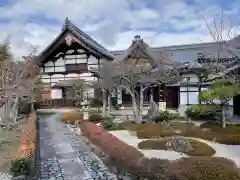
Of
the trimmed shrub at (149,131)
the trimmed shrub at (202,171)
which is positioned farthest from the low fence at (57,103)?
the trimmed shrub at (202,171)

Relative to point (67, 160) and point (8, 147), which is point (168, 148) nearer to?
point (67, 160)

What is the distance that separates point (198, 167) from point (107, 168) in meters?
4.52

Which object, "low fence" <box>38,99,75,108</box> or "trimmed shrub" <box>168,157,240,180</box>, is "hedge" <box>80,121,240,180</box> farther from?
"low fence" <box>38,99,75,108</box>

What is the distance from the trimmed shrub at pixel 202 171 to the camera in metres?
7.03

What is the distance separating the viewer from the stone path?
33.7ft

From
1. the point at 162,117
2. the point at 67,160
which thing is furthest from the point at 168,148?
the point at 162,117

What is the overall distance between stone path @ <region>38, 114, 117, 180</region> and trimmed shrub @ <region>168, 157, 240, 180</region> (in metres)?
3.04

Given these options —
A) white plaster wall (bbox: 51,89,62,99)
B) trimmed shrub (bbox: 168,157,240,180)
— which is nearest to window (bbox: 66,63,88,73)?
white plaster wall (bbox: 51,89,62,99)

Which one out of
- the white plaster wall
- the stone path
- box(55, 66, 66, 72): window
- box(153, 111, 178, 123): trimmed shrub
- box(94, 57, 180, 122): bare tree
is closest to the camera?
the stone path

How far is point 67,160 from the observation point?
482 inches

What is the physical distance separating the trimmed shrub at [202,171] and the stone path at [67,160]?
9.99 ft

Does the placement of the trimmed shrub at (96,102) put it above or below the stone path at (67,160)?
above

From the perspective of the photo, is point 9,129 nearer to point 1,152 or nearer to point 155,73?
point 1,152

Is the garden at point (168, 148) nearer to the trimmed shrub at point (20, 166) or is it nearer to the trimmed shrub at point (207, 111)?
the trimmed shrub at point (207, 111)
